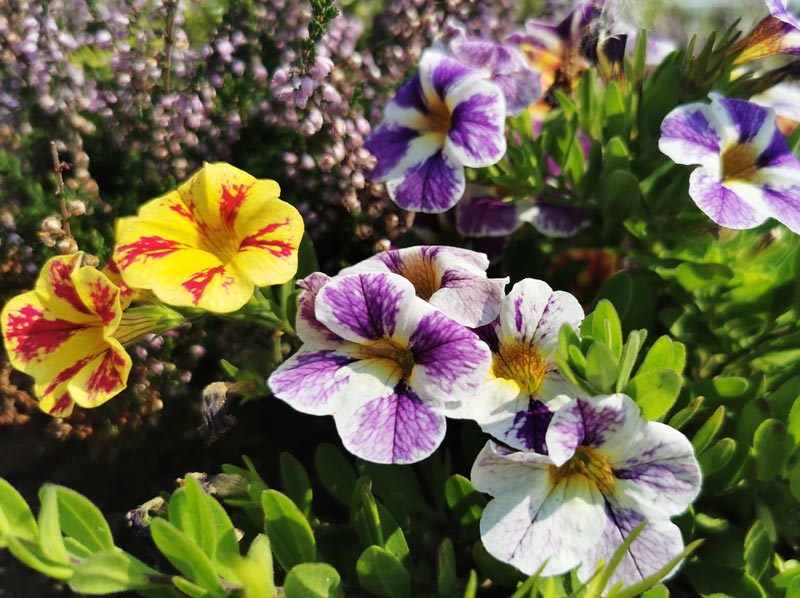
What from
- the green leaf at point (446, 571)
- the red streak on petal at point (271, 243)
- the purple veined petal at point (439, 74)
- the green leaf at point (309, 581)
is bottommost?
the green leaf at point (446, 571)

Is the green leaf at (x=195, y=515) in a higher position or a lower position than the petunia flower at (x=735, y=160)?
lower

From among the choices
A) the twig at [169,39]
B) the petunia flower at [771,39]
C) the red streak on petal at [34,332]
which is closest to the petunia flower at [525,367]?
the red streak on petal at [34,332]

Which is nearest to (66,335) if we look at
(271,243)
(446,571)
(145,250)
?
(145,250)

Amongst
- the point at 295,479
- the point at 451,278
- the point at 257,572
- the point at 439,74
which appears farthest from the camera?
the point at 439,74

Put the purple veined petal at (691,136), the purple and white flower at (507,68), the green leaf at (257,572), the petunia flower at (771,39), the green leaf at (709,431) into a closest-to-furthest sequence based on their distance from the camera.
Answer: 1. the green leaf at (257,572)
2. the green leaf at (709,431)
3. the purple veined petal at (691,136)
4. the petunia flower at (771,39)
5. the purple and white flower at (507,68)

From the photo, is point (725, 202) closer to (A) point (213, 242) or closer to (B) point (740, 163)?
(B) point (740, 163)

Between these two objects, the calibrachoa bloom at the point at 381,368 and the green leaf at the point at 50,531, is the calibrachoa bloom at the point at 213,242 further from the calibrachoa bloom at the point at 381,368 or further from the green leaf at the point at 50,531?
the green leaf at the point at 50,531

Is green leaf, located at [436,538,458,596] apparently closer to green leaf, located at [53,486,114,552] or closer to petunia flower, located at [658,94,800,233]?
green leaf, located at [53,486,114,552]
